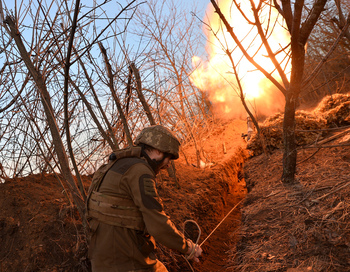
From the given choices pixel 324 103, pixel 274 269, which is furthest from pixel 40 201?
pixel 324 103

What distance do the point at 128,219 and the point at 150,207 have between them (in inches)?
10.4

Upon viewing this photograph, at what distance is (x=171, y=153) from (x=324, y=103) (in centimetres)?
742

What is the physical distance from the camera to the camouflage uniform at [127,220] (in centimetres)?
235

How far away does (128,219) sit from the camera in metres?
2.46

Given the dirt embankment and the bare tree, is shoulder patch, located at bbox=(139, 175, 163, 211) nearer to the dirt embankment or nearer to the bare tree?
the dirt embankment

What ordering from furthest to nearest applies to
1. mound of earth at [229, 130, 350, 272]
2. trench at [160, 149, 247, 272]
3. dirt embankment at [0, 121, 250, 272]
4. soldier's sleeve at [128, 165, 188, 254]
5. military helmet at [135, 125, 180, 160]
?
trench at [160, 149, 247, 272]
dirt embankment at [0, 121, 250, 272]
mound of earth at [229, 130, 350, 272]
military helmet at [135, 125, 180, 160]
soldier's sleeve at [128, 165, 188, 254]

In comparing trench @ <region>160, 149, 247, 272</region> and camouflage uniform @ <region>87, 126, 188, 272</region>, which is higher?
camouflage uniform @ <region>87, 126, 188, 272</region>

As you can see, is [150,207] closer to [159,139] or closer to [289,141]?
[159,139]

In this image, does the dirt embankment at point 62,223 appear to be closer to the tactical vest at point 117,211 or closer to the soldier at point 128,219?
the soldier at point 128,219

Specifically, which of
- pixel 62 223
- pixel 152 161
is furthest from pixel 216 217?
pixel 152 161

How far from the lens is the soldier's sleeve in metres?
2.32

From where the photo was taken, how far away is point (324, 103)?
28.4ft

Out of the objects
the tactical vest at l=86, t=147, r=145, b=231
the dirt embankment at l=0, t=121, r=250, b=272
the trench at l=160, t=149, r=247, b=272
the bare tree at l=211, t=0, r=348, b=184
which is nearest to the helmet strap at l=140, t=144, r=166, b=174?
the tactical vest at l=86, t=147, r=145, b=231

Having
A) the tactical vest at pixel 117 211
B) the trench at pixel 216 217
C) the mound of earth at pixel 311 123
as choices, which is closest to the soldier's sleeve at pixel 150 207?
the tactical vest at pixel 117 211
